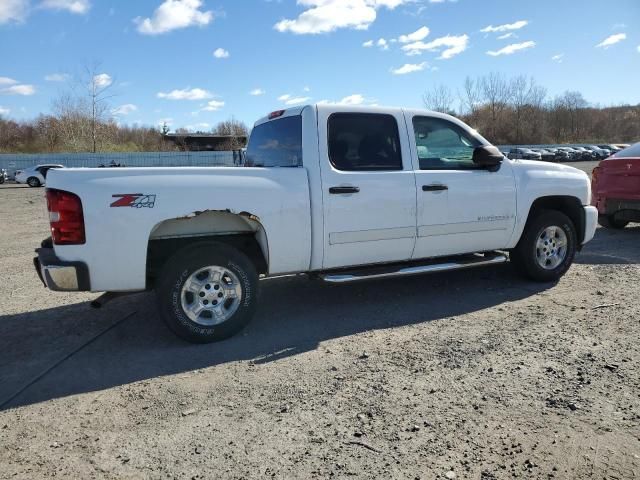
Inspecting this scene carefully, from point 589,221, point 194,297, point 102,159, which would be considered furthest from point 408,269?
point 102,159

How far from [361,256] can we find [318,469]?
2529mm

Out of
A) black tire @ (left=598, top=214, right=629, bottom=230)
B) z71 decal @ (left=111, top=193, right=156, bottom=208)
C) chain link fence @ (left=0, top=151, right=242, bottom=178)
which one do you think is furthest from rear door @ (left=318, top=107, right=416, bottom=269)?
chain link fence @ (left=0, top=151, right=242, bottom=178)

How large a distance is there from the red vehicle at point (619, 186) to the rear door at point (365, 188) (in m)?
5.68

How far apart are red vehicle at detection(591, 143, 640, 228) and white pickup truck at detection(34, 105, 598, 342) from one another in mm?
3381

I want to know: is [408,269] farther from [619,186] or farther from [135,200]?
[619,186]

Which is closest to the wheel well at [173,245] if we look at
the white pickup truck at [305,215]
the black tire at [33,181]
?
the white pickup truck at [305,215]

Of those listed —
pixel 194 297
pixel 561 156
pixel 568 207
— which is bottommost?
pixel 194 297

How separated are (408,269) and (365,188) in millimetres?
981

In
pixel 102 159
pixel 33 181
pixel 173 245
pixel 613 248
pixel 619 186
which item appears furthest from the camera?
pixel 102 159

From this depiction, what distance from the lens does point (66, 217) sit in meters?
3.78

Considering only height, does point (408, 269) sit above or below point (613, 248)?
above

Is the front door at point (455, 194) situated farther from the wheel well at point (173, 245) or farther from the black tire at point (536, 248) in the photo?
the wheel well at point (173, 245)

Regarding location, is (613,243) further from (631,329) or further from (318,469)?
(318,469)

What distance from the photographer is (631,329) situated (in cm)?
447
